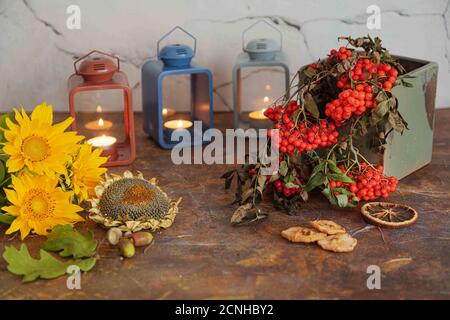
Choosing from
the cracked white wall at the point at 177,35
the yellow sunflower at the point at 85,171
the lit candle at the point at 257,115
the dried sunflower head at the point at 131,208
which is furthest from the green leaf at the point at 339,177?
the cracked white wall at the point at 177,35

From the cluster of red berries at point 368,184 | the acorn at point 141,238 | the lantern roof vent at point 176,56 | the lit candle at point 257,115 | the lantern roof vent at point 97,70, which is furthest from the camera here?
the lit candle at point 257,115

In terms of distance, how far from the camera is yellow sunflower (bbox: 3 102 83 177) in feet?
3.18

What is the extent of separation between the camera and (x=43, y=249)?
94 centimetres

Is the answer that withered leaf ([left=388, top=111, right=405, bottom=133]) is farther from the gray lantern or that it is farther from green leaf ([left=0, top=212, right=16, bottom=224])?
green leaf ([left=0, top=212, right=16, bottom=224])

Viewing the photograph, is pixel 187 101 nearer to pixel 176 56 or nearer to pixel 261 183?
pixel 176 56

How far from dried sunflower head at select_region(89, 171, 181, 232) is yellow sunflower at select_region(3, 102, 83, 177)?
0.26ft

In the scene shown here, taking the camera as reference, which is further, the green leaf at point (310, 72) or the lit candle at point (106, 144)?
the lit candle at point (106, 144)

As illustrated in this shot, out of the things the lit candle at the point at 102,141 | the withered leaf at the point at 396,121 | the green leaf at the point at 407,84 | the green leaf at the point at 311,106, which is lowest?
the lit candle at the point at 102,141

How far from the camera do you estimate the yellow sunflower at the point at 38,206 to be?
0.97 meters

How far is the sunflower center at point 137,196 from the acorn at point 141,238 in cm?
7

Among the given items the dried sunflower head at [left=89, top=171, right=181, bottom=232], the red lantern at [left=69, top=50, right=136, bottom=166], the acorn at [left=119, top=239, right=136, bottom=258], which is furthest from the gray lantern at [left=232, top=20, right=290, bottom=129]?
the acorn at [left=119, top=239, right=136, bottom=258]

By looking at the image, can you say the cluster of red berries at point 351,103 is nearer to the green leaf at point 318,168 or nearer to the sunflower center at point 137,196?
the green leaf at point 318,168

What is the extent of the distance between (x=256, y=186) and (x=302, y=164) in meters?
0.10

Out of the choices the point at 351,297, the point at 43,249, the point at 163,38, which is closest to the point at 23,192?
the point at 43,249
